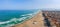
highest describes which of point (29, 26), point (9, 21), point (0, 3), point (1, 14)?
point (0, 3)

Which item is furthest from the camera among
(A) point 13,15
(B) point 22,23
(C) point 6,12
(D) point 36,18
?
(D) point 36,18

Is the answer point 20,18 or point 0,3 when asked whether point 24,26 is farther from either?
point 0,3

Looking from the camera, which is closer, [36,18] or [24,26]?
[24,26]

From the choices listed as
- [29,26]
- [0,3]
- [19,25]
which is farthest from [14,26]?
[0,3]

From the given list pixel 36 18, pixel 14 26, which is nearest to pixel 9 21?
pixel 14 26

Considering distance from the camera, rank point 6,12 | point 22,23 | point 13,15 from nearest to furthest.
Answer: point 6,12, point 13,15, point 22,23

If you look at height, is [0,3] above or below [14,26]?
above
